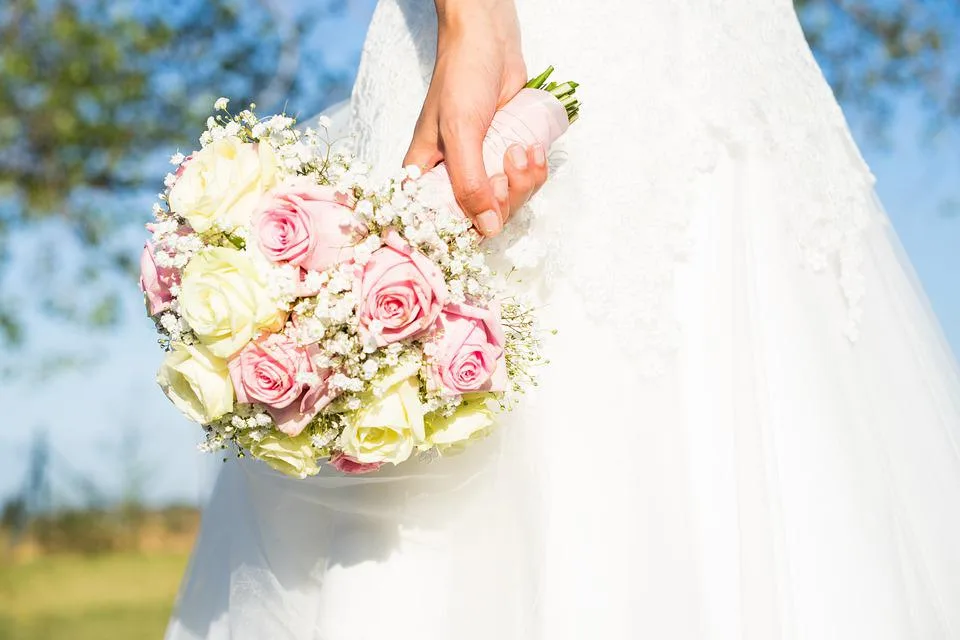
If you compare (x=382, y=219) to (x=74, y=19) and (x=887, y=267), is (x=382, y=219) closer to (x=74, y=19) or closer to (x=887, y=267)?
(x=887, y=267)

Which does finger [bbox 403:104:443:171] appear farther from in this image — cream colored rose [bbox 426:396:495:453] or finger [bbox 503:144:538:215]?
cream colored rose [bbox 426:396:495:453]

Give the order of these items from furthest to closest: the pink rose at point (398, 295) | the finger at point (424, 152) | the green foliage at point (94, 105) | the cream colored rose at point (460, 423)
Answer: the green foliage at point (94, 105) → the finger at point (424, 152) → the cream colored rose at point (460, 423) → the pink rose at point (398, 295)

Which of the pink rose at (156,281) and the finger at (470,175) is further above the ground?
the finger at (470,175)

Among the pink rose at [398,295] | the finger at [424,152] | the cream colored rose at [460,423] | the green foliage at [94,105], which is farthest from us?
the green foliage at [94,105]

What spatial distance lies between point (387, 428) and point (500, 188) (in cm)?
38

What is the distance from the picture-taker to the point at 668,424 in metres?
1.29

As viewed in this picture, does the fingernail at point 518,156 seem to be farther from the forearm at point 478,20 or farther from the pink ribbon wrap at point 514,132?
the forearm at point 478,20

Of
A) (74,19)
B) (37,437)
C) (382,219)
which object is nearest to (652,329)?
(382,219)

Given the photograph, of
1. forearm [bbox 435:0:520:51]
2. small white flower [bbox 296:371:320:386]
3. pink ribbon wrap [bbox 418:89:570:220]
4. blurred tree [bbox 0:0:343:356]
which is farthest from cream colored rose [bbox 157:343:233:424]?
blurred tree [bbox 0:0:343:356]

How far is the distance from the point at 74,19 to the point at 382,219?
6277 millimetres

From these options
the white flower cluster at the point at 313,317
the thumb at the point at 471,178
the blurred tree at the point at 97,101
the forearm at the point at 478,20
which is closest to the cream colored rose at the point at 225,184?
the white flower cluster at the point at 313,317

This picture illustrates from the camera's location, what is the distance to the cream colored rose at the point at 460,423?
123 centimetres

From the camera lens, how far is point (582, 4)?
1.50 m

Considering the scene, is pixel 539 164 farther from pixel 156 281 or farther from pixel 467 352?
pixel 156 281
